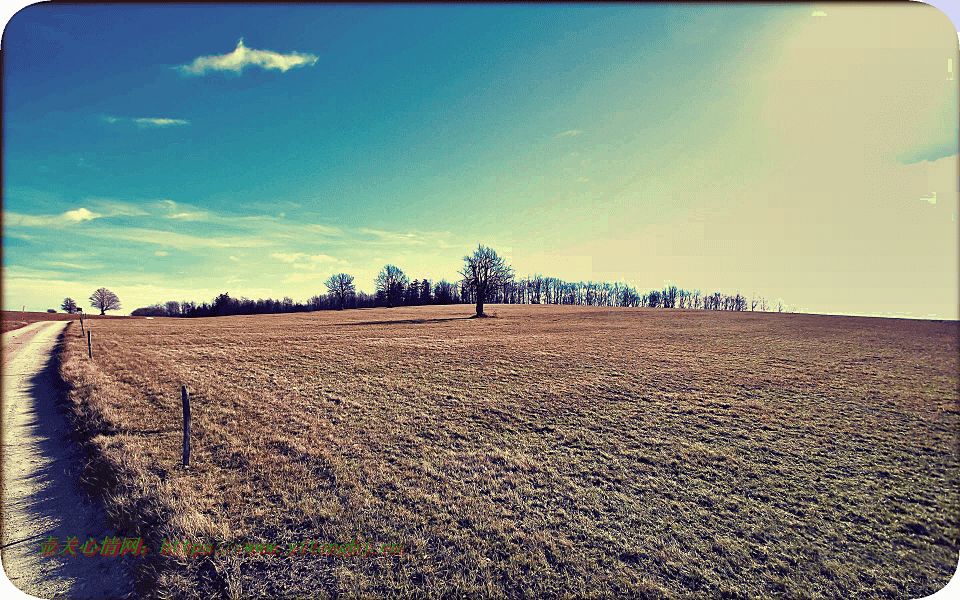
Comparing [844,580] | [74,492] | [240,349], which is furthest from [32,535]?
[240,349]

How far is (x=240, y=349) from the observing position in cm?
2231

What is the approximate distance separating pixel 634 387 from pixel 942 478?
7.62 meters

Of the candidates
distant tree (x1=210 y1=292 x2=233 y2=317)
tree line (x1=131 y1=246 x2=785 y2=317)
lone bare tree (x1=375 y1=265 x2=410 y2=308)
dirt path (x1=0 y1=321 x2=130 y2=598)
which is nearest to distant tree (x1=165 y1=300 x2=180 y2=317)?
tree line (x1=131 y1=246 x2=785 y2=317)

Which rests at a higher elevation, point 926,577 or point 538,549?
point 538,549

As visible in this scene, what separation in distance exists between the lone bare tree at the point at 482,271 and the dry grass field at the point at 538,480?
34.4m

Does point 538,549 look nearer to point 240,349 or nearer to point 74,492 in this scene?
point 74,492

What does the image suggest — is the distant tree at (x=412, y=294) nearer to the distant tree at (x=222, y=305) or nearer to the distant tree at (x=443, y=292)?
the distant tree at (x=443, y=292)

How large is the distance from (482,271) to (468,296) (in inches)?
891

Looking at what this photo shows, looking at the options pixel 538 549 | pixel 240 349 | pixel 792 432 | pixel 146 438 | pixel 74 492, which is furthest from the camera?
pixel 240 349

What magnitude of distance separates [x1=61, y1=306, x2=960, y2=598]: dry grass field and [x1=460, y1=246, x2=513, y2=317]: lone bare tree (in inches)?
1356

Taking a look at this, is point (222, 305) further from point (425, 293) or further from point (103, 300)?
point (425, 293)

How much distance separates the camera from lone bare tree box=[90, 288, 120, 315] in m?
79.3

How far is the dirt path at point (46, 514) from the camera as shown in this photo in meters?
4.21

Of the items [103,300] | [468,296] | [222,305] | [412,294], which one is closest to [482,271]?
[468,296]
